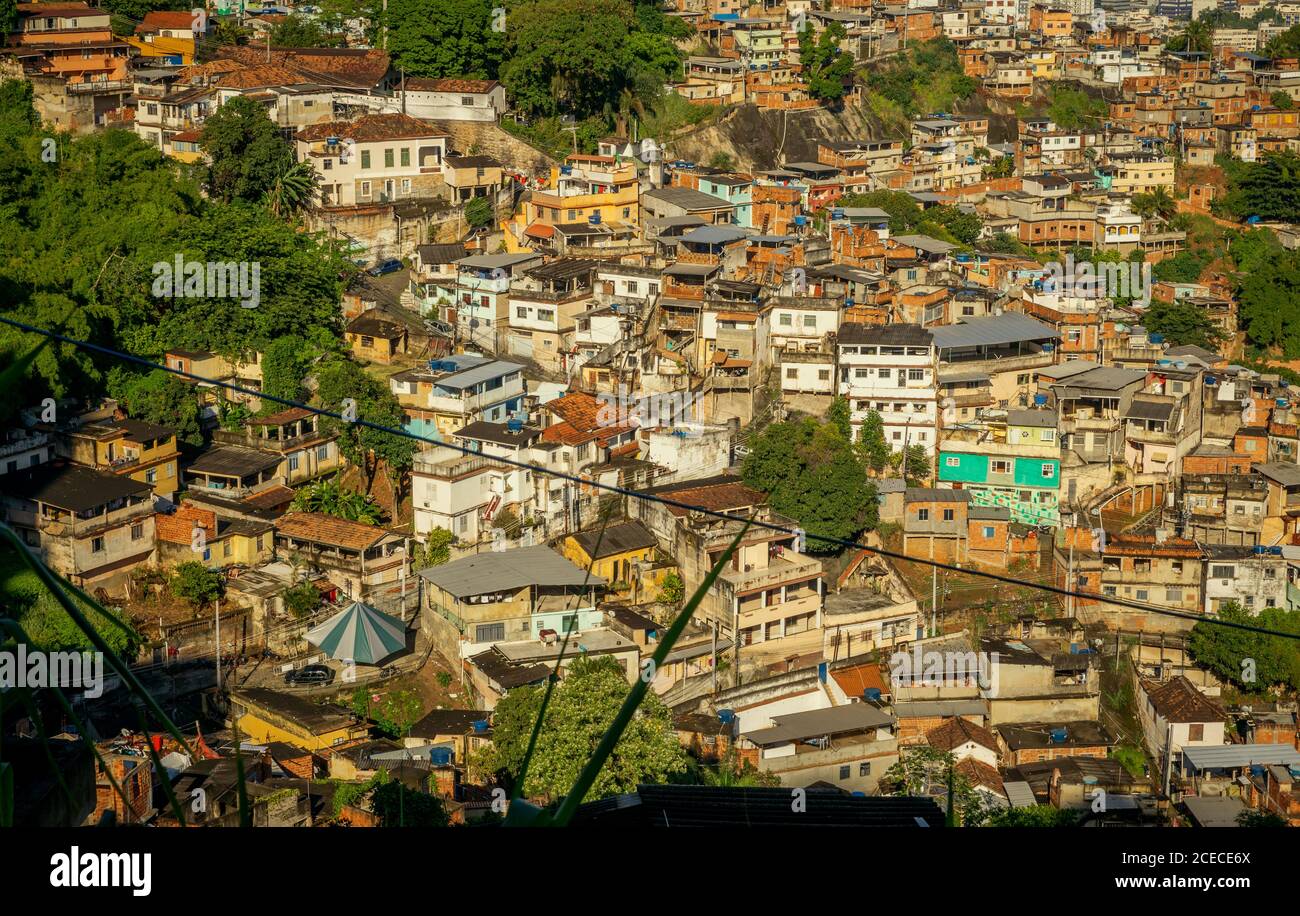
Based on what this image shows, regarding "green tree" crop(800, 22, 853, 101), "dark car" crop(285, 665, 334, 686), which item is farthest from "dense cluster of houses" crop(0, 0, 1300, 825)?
"green tree" crop(800, 22, 853, 101)

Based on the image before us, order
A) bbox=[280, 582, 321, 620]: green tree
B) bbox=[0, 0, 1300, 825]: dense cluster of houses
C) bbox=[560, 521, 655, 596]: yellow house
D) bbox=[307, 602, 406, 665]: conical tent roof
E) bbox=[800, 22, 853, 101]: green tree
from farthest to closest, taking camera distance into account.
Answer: bbox=[800, 22, 853, 101]: green tree < bbox=[560, 521, 655, 596]: yellow house < bbox=[280, 582, 321, 620]: green tree < bbox=[307, 602, 406, 665]: conical tent roof < bbox=[0, 0, 1300, 825]: dense cluster of houses

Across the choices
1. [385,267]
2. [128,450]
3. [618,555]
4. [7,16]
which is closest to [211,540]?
[128,450]

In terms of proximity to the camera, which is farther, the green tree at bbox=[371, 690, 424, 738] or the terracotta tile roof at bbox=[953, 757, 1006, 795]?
the green tree at bbox=[371, 690, 424, 738]

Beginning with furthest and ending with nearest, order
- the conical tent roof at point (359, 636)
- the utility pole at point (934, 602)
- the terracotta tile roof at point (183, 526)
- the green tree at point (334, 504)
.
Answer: the green tree at point (334, 504) < the utility pole at point (934, 602) < the terracotta tile roof at point (183, 526) < the conical tent roof at point (359, 636)

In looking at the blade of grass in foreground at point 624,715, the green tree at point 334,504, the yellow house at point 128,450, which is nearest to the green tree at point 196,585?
the yellow house at point 128,450

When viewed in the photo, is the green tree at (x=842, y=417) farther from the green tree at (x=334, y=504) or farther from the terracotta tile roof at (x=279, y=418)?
the terracotta tile roof at (x=279, y=418)

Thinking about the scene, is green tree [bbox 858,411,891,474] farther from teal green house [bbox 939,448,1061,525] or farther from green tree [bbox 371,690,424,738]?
green tree [bbox 371,690,424,738]
